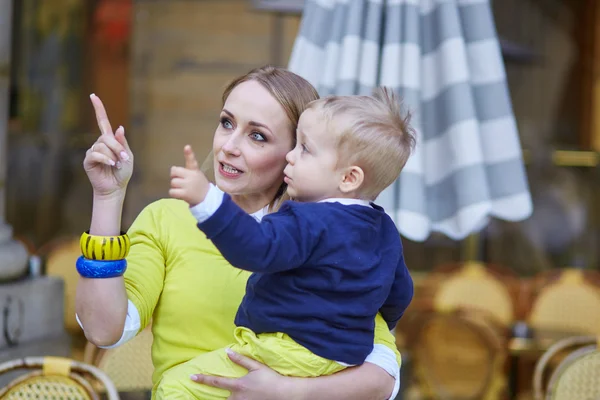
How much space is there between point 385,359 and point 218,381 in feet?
1.46

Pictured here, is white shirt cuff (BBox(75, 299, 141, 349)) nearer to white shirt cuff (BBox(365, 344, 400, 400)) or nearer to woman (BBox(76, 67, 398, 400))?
woman (BBox(76, 67, 398, 400))

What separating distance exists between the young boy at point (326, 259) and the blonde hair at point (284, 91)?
0.60ft

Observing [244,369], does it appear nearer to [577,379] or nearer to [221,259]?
[221,259]

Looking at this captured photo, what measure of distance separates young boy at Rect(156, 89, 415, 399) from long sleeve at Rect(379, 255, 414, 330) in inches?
5.1

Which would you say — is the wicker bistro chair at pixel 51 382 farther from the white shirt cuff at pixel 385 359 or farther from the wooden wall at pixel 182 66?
the wooden wall at pixel 182 66

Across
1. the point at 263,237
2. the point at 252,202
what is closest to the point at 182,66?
the point at 252,202

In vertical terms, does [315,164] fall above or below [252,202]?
above

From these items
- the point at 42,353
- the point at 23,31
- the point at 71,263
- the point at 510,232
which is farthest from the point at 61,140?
the point at 42,353

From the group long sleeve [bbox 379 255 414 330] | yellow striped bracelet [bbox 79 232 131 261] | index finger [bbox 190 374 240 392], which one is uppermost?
yellow striped bracelet [bbox 79 232 131 261]

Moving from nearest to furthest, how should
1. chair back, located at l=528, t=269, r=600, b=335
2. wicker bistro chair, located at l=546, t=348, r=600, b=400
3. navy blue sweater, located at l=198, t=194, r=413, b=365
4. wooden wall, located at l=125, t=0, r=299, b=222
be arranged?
1. navy blue sweater, located at l=198, t=194, r=413, b=365
2. wicker bistro chair, located at l=546, t=348, r=600, b=400
3. chair back, located at l=528, t=269, r=600, b=335
4. wooden wall, located at l=125, t=0, r=299, b=222

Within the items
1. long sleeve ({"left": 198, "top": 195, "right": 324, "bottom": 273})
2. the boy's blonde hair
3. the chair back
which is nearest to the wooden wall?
the chair back

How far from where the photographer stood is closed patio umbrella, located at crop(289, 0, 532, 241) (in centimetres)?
327

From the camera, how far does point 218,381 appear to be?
6.81 feet

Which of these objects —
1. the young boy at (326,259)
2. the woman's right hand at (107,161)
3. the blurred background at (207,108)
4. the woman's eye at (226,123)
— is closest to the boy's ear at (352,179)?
the young boy at (326,259)
